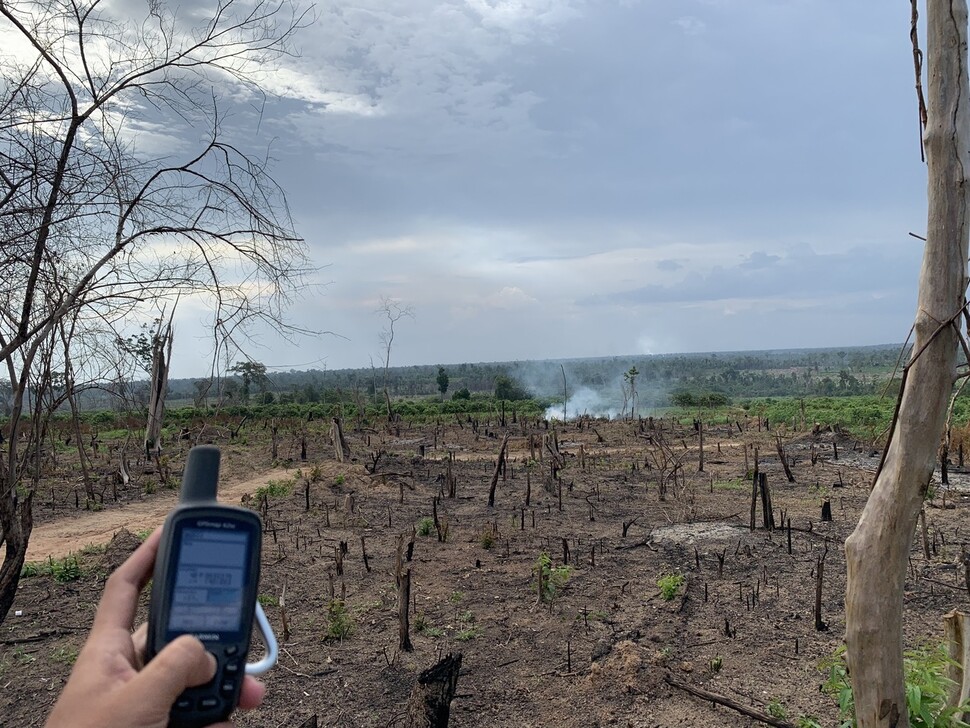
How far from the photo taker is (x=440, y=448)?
18.2 metres

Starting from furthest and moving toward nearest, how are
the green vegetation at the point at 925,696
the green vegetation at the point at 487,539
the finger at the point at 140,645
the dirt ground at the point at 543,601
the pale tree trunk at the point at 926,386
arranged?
the green vegetation at the point at 487,539 < the dirt ground at the point at 543,601 < the green vegetation at the point at 925,696 < the pale tree trunk at the point at 926,386 < the finger at the point at 140,645

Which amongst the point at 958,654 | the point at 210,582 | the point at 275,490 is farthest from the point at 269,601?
the point at 275,490

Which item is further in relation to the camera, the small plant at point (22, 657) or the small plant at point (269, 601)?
the small plant at point (269, 601)

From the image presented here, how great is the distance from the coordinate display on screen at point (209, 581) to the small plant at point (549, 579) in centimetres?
478

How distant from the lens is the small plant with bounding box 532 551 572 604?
19.1 ft

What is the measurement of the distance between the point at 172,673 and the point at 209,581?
9.3 inches

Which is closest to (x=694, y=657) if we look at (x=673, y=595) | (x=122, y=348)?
(x=673, y=595)

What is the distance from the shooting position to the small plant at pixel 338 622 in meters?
5.23

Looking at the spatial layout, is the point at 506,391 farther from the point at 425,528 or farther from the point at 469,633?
the point at 469,633

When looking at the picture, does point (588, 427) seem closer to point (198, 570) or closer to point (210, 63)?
point (210, 63)

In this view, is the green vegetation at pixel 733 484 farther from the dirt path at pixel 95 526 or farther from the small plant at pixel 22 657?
the small plant at pixel 22 657

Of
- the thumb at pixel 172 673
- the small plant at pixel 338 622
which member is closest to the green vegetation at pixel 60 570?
the small plant at pixel 338 622

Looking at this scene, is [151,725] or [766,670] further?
[766,670]

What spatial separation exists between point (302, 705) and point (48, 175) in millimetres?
3375
